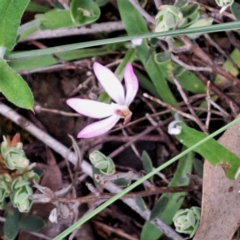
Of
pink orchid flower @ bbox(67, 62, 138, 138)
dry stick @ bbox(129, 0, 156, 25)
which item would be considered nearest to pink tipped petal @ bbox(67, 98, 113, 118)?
pink orchid flower @ bbox(67, 62, 138, 138)

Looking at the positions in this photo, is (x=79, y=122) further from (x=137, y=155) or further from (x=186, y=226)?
(x=186, y=226)

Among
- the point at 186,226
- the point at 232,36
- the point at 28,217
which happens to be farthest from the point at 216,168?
the point at 28,217

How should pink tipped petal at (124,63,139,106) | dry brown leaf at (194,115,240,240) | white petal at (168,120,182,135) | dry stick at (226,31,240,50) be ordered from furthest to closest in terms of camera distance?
dry stick at (226,31,240,50) → white petal at (168,120,182,135) → dry brown leaf at (194,115,240,240) → pink tipped petal at (124,63,139,106)

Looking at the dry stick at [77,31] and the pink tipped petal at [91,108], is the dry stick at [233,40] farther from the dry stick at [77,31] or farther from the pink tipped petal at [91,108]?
the pink tipped petal at [91,108]

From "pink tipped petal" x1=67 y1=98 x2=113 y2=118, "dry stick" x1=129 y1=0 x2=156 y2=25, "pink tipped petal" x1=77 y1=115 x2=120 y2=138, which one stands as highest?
"dry stick" x1=129 y1=0 x2=156 y2=25

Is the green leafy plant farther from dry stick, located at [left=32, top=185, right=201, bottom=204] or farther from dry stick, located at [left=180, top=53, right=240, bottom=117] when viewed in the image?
dry stick, located at [left=180, top=53, right=240, bottom=117]

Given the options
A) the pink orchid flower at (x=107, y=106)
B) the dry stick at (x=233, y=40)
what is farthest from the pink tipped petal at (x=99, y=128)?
the dry stick at (x=233, y=40)

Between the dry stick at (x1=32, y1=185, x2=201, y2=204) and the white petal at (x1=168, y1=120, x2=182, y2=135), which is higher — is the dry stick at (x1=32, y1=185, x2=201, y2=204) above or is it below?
below
